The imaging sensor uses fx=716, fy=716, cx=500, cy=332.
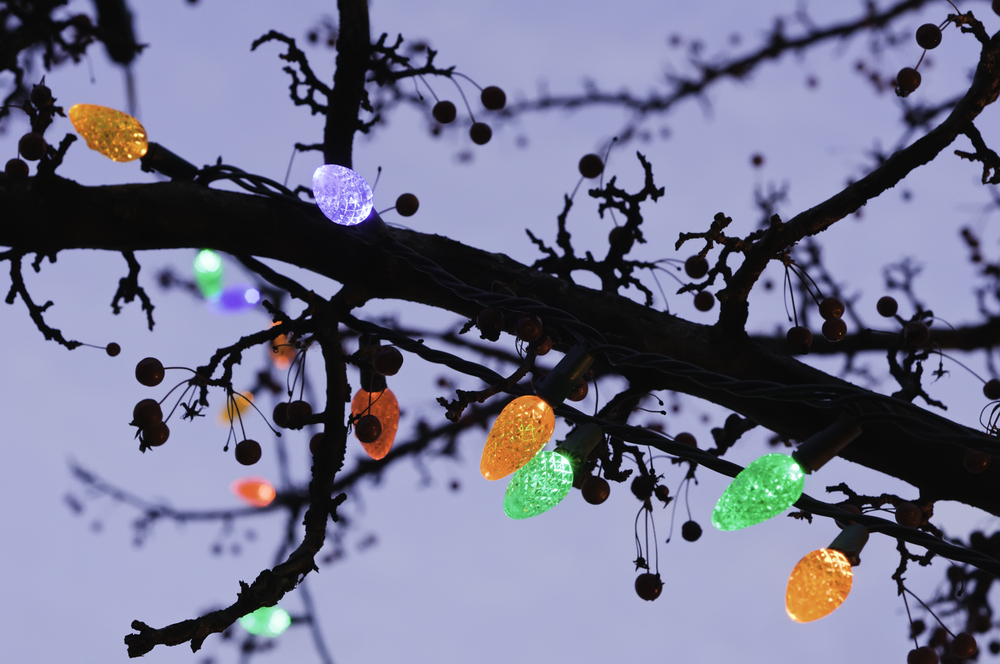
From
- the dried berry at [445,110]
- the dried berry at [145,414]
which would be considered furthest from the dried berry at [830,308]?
the dried berry at [145,414]

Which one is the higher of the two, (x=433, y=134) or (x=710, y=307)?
(x=433, y=134)

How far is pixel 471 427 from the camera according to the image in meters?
5.03

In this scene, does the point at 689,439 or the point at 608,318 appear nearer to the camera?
the point at 608,318

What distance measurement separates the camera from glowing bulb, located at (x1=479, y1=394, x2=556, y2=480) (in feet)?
4.71

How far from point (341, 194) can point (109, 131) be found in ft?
2.54

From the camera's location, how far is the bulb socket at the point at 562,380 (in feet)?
4.93

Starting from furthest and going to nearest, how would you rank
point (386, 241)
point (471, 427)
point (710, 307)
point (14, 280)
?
point (471, 427)
point (710, 307)
point (14, 280)
point (386, 241)

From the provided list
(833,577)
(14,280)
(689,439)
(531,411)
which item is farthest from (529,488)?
(14,280)

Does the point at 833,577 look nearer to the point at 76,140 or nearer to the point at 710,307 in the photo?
the point at 710,307

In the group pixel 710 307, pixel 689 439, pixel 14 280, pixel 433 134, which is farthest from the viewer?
pixel 433 134

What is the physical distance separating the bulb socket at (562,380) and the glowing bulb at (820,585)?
585 millimetres

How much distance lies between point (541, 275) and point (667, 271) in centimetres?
94

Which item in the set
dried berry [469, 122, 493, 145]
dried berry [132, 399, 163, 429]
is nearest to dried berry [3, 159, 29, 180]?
dried berry [132, 399, 163, 429]

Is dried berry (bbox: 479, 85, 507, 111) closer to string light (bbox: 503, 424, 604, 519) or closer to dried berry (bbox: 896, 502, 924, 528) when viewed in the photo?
string light (bbox: 503, 424, 604, 519)
